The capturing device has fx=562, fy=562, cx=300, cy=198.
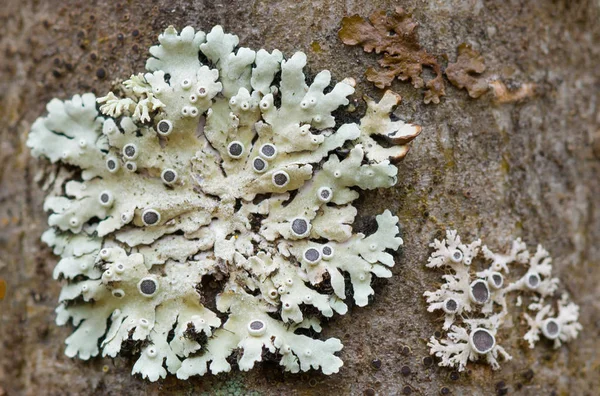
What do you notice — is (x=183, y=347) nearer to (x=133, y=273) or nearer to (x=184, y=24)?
(x=133, y=273)

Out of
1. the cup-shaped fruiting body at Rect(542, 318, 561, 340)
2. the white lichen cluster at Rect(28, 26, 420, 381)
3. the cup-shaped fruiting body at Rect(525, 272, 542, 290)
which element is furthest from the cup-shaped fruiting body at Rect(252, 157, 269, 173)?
the cup-shaped fruiting body at Rect(542, 318, 561, 340)

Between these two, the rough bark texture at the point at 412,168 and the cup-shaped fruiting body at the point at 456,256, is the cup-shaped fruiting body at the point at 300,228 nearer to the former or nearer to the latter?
the rough bark texture at the point at 412,168

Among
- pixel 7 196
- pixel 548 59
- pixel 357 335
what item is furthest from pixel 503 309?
pixel 7 196

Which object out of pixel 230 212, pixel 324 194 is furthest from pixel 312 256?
pixel 230 212

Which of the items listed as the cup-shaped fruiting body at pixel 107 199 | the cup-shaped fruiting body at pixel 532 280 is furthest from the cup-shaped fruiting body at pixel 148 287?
the cup-shaped fruiting body at pixel 532 280

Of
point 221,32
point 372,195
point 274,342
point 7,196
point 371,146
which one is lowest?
point 274,342

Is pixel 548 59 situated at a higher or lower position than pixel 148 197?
higher
